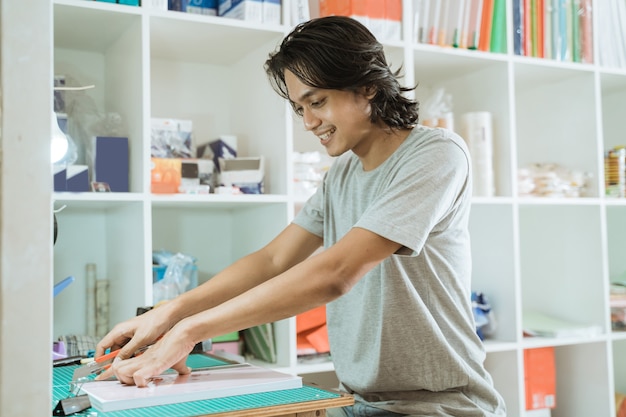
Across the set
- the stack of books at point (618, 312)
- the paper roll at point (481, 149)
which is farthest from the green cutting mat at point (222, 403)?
the stack of books at point (618, 312)

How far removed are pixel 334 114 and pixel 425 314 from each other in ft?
1.45

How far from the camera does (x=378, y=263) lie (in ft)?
4.31

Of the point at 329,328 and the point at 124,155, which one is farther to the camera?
the point at 124,155

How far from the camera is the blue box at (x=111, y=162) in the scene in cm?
195

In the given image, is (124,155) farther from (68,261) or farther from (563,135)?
(563,135)

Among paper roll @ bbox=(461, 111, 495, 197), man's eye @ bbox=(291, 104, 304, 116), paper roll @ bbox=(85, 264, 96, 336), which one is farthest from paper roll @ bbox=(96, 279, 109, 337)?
paper roll @ bbox=(461, 111, 495, 197)

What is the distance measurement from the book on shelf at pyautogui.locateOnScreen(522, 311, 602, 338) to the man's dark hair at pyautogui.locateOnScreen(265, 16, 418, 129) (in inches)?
48.3

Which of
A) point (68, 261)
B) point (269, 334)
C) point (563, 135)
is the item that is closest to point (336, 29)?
point (269, 334)

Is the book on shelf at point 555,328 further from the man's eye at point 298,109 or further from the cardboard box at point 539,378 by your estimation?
the man's eye at point 298,109

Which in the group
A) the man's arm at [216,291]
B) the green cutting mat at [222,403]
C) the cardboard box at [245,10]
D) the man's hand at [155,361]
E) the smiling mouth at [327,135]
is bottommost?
the green cutting mat at [222,403]

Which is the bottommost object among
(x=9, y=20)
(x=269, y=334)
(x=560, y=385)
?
(x=560, y=385)

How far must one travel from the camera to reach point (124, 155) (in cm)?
198

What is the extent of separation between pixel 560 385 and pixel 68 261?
5.93 feet

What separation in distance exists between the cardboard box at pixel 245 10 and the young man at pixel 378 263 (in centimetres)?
48
